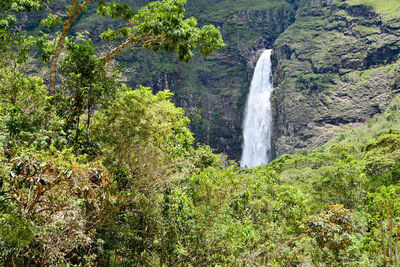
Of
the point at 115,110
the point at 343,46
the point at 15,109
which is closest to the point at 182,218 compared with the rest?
the point at 115,110

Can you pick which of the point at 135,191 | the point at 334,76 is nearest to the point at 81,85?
the point at 135,191

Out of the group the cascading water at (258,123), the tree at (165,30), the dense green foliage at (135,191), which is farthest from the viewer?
the cascading water at (258,123)

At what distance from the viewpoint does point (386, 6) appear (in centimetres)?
8425

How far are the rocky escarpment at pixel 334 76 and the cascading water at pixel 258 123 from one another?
2.75m

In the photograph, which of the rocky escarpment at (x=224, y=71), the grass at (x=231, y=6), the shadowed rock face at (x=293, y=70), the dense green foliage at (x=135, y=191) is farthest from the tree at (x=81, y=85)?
the grass at (x=231, y=6)

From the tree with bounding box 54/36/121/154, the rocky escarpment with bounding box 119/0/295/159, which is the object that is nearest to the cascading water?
the rocky escarpment with bounding box 119/0/295/159

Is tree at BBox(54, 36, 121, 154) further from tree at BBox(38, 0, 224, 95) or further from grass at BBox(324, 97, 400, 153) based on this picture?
grass at BBox(324, 97, 400, 153)

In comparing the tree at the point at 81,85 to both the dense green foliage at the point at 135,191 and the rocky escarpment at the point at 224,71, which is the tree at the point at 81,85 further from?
the rocky escarpment at the point at 224,71

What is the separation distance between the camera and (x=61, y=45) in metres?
7.46

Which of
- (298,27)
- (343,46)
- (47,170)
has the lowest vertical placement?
(47,170)

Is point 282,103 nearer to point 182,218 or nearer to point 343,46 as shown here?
point 343,46

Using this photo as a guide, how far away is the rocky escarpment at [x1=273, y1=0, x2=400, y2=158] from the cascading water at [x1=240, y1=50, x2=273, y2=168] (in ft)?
9.03

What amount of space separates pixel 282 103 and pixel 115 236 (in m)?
79.4

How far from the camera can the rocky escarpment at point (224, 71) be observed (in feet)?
330
